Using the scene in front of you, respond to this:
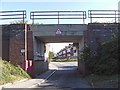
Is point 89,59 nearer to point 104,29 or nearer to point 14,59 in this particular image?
point 104,29

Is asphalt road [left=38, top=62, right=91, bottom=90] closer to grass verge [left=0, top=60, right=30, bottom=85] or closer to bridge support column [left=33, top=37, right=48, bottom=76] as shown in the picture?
bridge support column [left=33, top=37, right=48, bottom=76]

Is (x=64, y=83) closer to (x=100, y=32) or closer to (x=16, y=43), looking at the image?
(x=16, y=43)

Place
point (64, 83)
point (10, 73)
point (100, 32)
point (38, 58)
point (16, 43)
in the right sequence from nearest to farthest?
point (64, 83), point (10, 73), point (16, 43), point (100, 32), point (38, 58)

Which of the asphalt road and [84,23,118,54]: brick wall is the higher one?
[84,23,118,54]: brick wall

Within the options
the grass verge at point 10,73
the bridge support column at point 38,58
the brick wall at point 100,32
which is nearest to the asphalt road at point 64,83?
the bridge support column at point 38,58

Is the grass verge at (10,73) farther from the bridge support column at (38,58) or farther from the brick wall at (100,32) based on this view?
the brick wall at (100,32)

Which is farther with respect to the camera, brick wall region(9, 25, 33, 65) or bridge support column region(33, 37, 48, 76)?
bridge support column region(33, 37, 48, 76)

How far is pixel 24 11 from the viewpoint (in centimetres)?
3147

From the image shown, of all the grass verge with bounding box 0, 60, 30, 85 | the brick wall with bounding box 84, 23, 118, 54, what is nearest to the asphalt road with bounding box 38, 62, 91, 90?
the grass verge with bounding box 0, 60, 30, 85

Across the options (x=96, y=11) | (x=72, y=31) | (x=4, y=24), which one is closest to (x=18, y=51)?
(x=4, y=24)

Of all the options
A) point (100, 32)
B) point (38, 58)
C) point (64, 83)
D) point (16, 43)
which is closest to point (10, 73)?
point (64, 83)

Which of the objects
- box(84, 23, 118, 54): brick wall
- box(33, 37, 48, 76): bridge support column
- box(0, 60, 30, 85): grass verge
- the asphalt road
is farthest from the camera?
box(33, 37, 48, 76): bridge support column

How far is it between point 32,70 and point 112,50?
26.8 feet

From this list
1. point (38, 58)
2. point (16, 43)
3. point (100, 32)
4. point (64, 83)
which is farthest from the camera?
point (38, 58)
